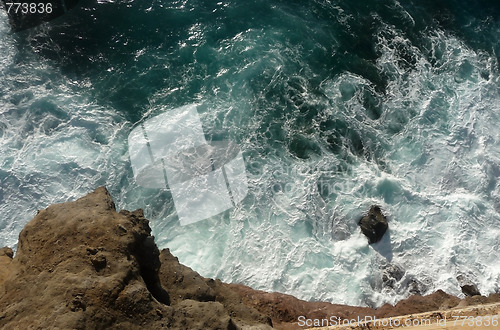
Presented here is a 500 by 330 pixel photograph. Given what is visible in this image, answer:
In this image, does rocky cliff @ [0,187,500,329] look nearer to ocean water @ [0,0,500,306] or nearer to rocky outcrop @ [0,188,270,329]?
rocky outcrop @ [0,188,270,329]

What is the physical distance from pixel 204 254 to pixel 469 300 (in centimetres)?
772

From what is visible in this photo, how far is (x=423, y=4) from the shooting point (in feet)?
64.5

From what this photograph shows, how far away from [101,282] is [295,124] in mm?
9943

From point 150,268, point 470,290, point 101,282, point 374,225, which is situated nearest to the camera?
point 101,282

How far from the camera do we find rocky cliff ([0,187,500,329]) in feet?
26.1

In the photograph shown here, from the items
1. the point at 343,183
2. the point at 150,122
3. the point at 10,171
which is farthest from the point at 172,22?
the point at 343,183

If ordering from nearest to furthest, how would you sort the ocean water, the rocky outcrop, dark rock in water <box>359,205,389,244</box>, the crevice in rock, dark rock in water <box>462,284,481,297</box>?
the rocky outcrop
the crevice in rock
dark rock in water <box>462,284,481,297</box>
the ocean water
dark rock in water <box>359,205,389,244</box>

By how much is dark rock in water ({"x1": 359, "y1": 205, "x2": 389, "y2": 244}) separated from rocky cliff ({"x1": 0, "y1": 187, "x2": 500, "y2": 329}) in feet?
14.6

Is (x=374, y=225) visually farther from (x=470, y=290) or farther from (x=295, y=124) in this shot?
(x=295, y=124)

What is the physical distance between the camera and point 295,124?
16234mm

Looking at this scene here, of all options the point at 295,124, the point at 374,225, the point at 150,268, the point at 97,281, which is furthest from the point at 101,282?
the point at 295,124

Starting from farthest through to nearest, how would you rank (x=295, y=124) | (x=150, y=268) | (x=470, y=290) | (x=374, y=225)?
(x=295, y=124) < (x=374, y=225) < (x=470, y=290) < (x=150, y=268)

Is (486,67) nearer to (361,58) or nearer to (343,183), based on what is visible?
(361,58)

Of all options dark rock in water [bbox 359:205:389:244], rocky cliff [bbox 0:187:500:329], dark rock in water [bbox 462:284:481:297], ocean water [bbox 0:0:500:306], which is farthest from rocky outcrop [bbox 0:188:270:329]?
dark rock in water [bbox 462:284:481:297]
